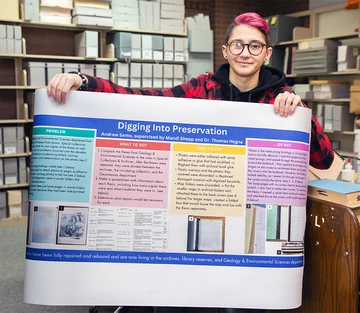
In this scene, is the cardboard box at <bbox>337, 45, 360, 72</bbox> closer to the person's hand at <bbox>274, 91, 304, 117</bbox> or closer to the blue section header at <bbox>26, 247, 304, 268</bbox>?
the person's hand at <bbox>274, 91, 304, 117</bbox>

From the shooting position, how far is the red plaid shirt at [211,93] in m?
1.56

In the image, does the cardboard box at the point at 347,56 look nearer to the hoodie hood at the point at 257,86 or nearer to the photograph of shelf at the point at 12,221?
the hoodie hood at the point at 257,86

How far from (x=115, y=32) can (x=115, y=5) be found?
30 centimetres

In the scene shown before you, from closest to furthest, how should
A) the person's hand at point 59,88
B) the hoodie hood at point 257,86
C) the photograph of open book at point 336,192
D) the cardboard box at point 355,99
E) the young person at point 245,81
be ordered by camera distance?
the person's hand at point 59,88, the photograph of open book at point 336,192, the young person at point 245,81, the hoodie hood at point 257,86, the cardboard box at point 355,99

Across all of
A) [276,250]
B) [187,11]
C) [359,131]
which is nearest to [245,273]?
[276,250]

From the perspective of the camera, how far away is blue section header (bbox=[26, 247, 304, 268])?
1.34 metres

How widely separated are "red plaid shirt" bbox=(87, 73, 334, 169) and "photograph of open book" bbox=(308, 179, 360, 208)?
0.33 ft

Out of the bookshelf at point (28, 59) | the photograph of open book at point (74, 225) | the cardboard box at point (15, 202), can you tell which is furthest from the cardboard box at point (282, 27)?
the photograph of open book at point (74, 225)

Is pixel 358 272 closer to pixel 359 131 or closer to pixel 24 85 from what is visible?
pixel 359 131

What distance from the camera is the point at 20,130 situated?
187 inches

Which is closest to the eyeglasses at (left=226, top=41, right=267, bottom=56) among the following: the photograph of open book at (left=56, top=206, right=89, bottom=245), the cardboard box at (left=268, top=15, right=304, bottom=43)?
the photograph of open book at (left=56, top=206, right=89, bottom=245)

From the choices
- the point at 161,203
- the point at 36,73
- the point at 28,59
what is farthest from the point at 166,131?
the point at 28,59

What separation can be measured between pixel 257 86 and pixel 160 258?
76 centimetres

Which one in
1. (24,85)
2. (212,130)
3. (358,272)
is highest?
(24,85)
